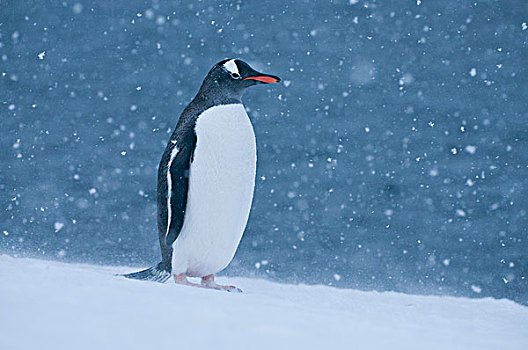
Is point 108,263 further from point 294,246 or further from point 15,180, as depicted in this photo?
point 294,246

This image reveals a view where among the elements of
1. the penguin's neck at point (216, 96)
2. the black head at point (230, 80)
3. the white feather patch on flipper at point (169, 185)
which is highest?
the black head at point (230, 80)

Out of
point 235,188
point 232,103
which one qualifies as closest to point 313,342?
point 235,188

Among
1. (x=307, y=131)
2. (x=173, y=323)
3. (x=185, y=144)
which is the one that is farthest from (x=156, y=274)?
(x=307, y=131)

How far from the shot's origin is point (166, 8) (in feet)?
8.54

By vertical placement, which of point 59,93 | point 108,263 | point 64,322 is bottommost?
point 64,322

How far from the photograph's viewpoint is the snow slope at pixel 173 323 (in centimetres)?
79

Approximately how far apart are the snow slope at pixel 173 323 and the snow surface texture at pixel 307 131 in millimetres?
1284

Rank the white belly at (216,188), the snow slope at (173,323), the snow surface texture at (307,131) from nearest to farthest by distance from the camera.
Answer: the snow slope at (173,323), the white belly at (216,188), the snow surface texture at (307,131)

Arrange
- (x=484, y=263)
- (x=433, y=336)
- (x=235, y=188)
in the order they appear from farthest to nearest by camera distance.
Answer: (x=484, y=263) < (x=235, y=188) < (x=433, y=336)

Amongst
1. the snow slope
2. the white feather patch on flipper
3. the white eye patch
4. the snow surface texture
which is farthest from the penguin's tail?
the snow surface texture

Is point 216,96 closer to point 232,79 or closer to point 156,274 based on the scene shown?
point 232,79

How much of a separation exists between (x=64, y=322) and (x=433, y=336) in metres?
0.60

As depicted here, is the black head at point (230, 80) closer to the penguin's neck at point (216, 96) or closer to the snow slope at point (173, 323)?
the penguin's neck at point (216, 96)

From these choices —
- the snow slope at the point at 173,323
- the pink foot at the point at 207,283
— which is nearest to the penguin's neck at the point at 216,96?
the pink foot at the point at 207,283
